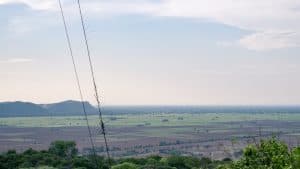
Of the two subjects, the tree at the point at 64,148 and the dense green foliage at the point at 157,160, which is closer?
the dense green foliage at the point at 157,160

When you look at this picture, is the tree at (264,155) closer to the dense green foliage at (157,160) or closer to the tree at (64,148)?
the dense green foliage at (157,160)

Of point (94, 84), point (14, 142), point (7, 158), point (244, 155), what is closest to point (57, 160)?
point (7, 158)

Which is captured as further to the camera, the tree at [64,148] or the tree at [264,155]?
the tree at [64,148]

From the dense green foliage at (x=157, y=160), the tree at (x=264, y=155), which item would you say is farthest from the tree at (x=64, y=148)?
the tree at (x=264, y=155)

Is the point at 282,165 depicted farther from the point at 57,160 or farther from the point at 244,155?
the point at 57,160

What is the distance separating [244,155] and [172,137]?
170685 mm

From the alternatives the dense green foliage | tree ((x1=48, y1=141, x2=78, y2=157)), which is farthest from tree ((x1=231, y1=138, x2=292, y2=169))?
tree ((x1=48, y1=141, x2=78, y2=157))

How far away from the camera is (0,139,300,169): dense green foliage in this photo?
1777 centimetres

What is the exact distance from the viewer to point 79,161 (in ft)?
228

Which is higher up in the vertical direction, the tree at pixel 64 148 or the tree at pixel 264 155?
the tree at pixel 264 155

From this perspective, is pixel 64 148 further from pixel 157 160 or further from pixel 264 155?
pixel 264 155

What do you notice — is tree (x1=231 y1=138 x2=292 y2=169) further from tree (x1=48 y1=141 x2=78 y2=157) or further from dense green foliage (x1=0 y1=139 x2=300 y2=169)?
tree (x1=48 y1=141 x2=78 y2=157)

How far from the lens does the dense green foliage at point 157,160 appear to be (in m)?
17.8

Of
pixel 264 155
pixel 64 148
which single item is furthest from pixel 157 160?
pixel 264 155
